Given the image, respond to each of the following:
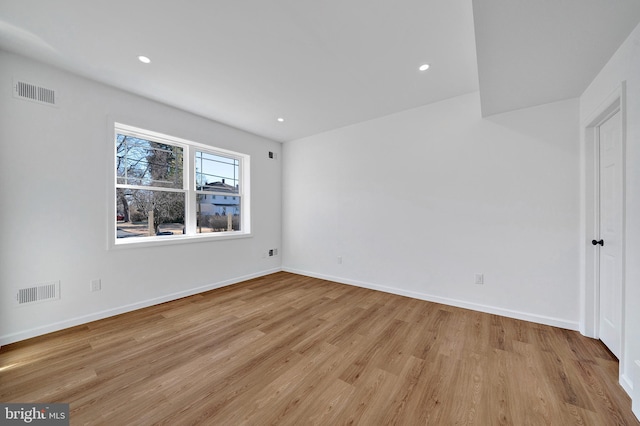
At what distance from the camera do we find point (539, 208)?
2.63 m

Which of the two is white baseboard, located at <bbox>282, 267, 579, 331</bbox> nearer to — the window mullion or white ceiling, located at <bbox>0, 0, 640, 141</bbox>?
white ceiling, located at <bbox>0, 0, 640, 141</bbox>

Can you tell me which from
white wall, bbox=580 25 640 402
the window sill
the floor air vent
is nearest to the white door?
white wall, bbox=580 25 640 402

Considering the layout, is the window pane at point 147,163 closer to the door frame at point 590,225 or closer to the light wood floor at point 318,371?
the light wood floor at point 318,371

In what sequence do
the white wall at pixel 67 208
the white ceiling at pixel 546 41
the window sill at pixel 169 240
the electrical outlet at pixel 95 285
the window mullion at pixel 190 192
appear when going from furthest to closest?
the window mullion at pixel 190 192, the window sill at pixel 169 240, the electrical outlet at pixel 95 285, the white wall at pixel 67 208, the white ceiling at pixel 546 41

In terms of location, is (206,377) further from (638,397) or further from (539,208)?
(539,208)

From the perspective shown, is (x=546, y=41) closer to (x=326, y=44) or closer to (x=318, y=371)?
(x=326, y=44)

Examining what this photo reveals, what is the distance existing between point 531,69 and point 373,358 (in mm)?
2872

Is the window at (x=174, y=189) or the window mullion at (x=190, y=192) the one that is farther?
the window mullion at (x=190, y=192)

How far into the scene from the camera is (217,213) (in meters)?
4.11

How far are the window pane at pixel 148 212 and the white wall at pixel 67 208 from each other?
28 cm

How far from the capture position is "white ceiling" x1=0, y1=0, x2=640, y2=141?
163cm

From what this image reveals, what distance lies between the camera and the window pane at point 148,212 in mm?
3053

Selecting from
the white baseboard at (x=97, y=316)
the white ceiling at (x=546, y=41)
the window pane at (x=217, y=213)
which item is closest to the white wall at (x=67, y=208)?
the white baseboard at (x=97, y=316)

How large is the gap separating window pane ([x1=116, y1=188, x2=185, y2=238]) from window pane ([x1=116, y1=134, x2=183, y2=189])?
15 cm
